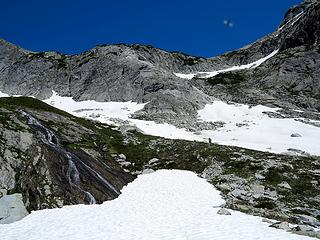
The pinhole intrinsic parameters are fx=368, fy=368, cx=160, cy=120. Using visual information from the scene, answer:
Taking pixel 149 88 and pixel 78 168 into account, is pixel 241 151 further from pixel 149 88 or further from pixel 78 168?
pixel 149 88

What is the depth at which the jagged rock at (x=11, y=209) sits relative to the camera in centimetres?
1941

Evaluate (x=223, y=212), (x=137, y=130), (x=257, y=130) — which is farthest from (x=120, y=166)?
(x=257, y=130)

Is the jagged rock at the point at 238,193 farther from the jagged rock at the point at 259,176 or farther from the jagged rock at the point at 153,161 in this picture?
the jagged rock at the point at 153,161

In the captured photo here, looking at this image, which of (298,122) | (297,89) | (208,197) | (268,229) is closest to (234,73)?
(297,89)

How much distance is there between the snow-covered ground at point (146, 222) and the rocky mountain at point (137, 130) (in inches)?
67.7

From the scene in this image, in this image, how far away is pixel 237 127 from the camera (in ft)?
246

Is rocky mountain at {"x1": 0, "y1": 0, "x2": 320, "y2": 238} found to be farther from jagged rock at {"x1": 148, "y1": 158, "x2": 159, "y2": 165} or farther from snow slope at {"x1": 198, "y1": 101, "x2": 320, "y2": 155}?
snow slope at {"x1": 198, "y1": 101, "x2": 320, "y2": 155}

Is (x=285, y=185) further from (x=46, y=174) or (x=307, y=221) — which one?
(x=46, y=174)

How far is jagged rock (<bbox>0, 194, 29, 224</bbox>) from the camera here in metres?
19.4

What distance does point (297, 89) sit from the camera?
115375 millimetres

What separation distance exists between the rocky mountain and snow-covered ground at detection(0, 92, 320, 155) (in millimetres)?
4247

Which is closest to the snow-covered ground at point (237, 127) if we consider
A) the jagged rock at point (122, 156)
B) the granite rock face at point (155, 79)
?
the granite rock face at point (155, 79)

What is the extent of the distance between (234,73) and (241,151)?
350ft

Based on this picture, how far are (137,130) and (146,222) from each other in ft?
143
